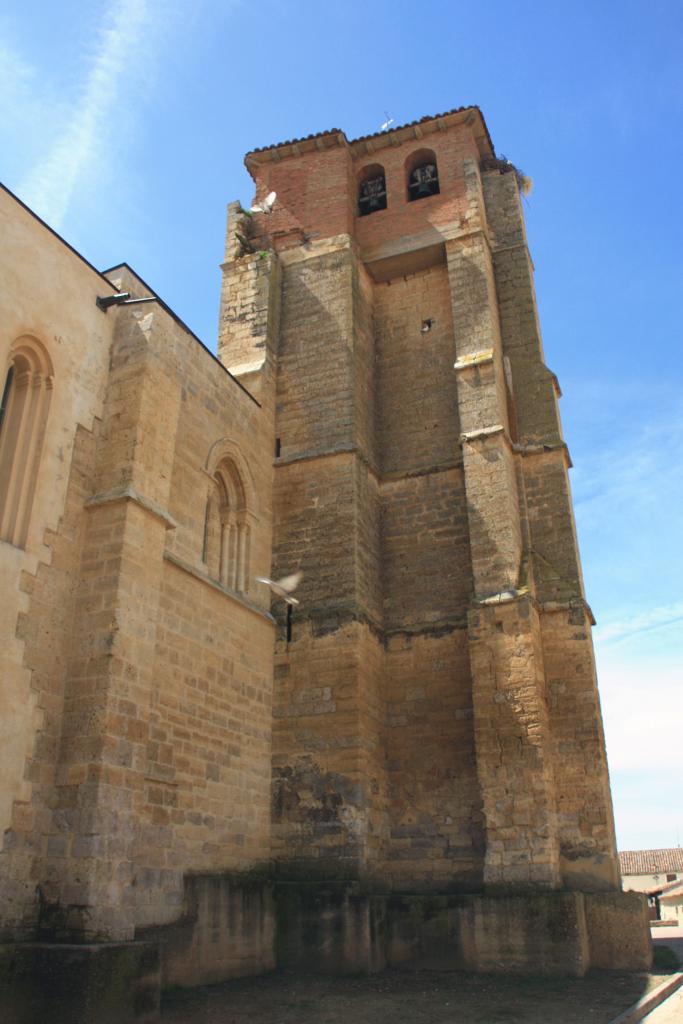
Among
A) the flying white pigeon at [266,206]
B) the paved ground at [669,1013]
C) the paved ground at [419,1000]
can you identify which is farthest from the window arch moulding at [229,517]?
the paved ground at [669,1013]

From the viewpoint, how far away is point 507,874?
8.90m

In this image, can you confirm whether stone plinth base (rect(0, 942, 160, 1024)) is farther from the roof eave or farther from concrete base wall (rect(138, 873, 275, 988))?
the roof eave

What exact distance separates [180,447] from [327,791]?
4.30 meters

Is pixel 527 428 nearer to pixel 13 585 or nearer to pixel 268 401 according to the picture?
pixel 268 401

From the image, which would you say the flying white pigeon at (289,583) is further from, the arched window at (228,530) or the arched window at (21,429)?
the arched window at (21,429)

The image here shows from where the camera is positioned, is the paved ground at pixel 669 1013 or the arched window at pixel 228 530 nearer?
A: the paved ground at pixel 669 1013

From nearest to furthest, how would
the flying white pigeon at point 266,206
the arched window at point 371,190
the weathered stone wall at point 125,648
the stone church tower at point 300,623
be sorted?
the weathered stone wall at point 125,648
the stone church tower at point 300,623
the flying white pigeon at point 266,206
the arched window at point 371,190

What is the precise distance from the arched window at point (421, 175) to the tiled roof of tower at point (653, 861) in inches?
1376

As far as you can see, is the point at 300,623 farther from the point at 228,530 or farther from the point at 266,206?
the point at 266,206

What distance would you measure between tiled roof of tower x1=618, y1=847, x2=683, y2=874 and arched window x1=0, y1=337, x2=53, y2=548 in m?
39.0

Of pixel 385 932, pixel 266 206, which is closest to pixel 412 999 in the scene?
pixel 385 932

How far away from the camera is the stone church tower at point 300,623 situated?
6801 millimetres

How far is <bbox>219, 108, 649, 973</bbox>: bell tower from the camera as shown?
9039mm

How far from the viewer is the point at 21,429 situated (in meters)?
7.50
